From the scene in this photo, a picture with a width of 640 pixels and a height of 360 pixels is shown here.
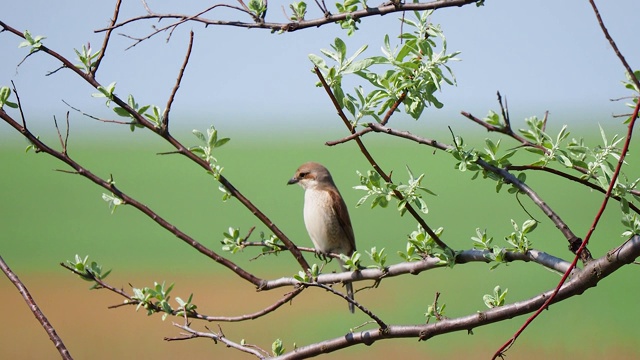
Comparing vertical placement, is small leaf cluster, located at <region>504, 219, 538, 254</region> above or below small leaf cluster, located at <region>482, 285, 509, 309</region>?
above

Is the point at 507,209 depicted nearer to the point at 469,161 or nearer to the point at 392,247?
the point at 392,247

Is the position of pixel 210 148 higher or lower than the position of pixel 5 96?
lower

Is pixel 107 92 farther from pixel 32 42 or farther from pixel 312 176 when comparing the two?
pixel 312 176

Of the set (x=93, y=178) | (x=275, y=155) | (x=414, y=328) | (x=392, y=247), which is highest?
(x=275, y=155)

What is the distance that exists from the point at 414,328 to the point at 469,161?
1.84ft

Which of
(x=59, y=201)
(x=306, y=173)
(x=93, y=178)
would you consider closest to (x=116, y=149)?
(x=59, y=201)

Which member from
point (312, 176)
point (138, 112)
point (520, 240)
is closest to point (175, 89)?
point (138, 112)

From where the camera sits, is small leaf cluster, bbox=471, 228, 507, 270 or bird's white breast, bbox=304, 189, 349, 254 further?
bird's white breast, bbox=304, 189, 349, 254

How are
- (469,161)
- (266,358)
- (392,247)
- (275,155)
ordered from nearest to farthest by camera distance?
(469,161) → (266,358) → (392,247) → (275,155)

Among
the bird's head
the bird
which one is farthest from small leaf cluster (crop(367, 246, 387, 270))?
the bird's head

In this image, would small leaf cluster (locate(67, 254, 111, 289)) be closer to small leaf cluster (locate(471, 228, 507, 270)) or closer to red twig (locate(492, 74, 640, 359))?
small leaf cluster (locate(471, 228, 507, 270))

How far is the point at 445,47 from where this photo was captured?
2764mm

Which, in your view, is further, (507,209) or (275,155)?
(275,155)

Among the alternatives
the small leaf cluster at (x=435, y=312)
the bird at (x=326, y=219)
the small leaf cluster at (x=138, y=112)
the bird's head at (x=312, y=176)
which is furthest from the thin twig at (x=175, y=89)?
the bird's head at (x=312, y=176)
